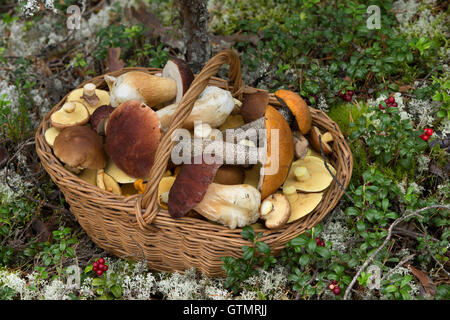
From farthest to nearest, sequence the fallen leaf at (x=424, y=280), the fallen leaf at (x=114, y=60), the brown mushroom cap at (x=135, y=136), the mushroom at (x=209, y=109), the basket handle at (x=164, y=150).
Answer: the fallen leaf at (x=114, y=60), the mushroom at (x=209, y=109), the brown mushroom cap at (x=135, y=136), the fallen leaf at (x=424, y=280), the basket handle at (x=164, y=150)

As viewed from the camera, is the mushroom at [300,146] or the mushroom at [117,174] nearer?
the mushroom at [117,174]

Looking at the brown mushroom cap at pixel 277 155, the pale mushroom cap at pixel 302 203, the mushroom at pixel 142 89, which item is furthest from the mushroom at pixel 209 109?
the pale mushroom cap at pixel 302 203

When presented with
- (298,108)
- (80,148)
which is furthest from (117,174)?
(298,108)

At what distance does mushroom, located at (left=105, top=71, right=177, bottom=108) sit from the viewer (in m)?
2.51

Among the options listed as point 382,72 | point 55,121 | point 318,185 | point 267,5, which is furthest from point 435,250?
point 267,5

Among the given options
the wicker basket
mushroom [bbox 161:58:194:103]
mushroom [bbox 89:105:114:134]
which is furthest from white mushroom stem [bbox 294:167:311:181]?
mushroom [bbox 89:105:114:134]

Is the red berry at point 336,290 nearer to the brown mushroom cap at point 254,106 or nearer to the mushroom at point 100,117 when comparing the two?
the brown mushroom cap at point 254,106

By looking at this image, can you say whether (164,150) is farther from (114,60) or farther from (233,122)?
(114,60)

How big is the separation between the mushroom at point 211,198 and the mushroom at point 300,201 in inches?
7.2

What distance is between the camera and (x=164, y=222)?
2.14m

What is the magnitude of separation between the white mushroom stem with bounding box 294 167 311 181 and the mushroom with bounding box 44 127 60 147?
1.37 meters

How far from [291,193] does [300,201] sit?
66 millimetres

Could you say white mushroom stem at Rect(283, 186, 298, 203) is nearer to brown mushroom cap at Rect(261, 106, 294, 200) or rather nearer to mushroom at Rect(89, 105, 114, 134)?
brown mushroom cap at Rect(261, 106, 294, 200)

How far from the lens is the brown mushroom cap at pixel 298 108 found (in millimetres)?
2523
